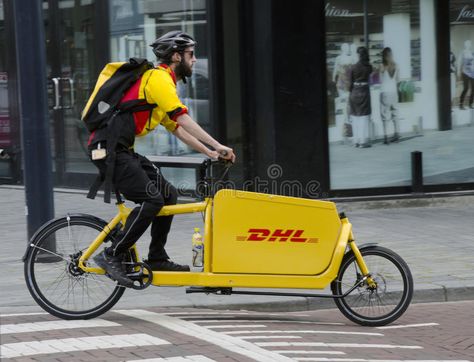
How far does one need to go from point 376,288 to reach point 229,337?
1298mm

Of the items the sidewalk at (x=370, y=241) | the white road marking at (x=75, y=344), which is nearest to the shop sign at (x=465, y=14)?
the sidewalk at (x=370, y=241)

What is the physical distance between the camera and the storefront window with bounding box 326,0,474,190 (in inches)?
484

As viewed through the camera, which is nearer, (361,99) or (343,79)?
(343,79)

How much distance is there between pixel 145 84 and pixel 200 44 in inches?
240

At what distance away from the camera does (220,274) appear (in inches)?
265

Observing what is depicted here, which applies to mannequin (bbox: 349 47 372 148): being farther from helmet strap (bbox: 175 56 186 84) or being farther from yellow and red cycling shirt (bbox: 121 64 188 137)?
yellow and red cycling shirt (bbox: 121 64 188 137)

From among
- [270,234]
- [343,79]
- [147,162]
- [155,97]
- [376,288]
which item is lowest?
[376,288]

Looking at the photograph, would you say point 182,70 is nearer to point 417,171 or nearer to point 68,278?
point 68,278

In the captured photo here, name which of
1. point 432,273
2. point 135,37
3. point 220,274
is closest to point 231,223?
point 220,274

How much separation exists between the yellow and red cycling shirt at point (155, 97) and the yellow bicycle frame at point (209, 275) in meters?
0.59

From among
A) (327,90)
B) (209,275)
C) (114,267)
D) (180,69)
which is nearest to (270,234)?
(209,275)

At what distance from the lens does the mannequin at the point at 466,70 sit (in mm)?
12711

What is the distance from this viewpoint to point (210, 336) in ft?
20.2

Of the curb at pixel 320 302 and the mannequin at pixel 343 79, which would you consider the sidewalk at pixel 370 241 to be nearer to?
the curb at pixel 320 302
